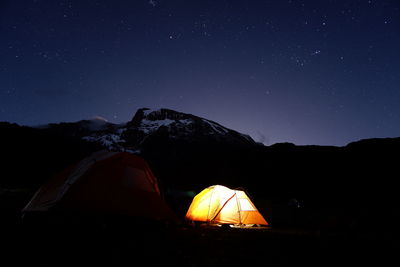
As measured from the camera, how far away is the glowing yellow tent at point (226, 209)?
37.3ft

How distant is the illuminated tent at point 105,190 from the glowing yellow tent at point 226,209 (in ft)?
14.0

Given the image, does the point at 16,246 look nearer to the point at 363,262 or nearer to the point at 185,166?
the point at 363,262

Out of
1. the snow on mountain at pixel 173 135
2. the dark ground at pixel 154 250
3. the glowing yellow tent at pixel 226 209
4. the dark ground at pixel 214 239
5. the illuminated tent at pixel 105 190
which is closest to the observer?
the dark ground at pixel 154 250

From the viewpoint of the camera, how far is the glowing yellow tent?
11367mm

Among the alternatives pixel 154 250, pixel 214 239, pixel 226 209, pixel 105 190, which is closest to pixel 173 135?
pixel 226 209

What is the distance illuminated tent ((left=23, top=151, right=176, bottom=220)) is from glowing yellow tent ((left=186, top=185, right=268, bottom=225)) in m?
4.27

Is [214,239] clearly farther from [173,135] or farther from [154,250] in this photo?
[173,135]

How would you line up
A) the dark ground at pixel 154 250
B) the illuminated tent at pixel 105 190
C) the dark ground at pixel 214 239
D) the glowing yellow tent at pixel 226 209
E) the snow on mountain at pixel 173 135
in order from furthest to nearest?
the snow on mountain at pixel 173 135 → the glowing yellow tent at pixel 226 209 → the illuminated tent at pixel 105 190 → the dark ground at pixel 214 239 → the dark ground at pixel 154 250

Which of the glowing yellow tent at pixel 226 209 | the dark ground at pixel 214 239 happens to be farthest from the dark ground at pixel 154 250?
the glowing yellow tent at pixel 226 209

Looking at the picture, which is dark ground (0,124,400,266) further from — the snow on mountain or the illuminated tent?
the snow on mountain

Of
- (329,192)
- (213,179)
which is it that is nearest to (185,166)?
(213,179)

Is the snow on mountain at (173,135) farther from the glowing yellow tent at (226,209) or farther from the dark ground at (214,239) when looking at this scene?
the glowing yellow tent at (226,209)

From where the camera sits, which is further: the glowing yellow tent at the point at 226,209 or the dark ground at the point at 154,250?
the glowing yellow tent at the point at 226,209

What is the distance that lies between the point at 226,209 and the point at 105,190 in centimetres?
602
